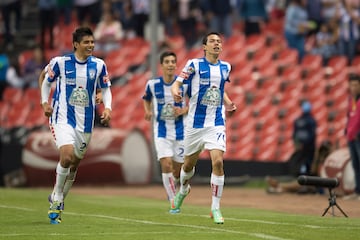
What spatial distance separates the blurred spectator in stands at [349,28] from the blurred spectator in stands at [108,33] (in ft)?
23.5

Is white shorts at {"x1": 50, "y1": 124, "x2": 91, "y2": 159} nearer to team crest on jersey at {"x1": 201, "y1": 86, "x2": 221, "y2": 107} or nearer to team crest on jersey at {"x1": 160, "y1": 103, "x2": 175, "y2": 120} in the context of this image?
team crest on jersey at {"x1": 201, "y1": 86, "x2": 221, "y2": 107}

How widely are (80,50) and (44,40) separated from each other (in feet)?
67.1

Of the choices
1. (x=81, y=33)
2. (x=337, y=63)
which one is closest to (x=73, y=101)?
(x=81, y=33)

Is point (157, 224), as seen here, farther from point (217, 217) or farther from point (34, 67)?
point (34, 67)

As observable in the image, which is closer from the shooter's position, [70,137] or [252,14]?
[70,137]

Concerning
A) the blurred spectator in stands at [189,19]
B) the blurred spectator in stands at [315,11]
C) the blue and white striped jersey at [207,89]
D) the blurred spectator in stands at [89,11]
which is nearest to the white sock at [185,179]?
the blue and white striped jersey at [207,89]

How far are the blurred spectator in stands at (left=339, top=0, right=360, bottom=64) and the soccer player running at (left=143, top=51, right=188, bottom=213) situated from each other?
442 inches

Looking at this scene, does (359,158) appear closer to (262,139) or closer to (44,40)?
(262,139)

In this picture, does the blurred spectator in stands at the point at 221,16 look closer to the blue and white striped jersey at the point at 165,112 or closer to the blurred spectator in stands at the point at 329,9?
the blurred spectator in stands at the point at 329,9

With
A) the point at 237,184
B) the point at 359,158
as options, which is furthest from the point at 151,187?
the point at 359,158

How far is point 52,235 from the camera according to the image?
12.6m

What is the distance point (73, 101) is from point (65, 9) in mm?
22163

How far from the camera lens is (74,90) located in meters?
14.4

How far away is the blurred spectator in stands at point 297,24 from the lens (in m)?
29.6
